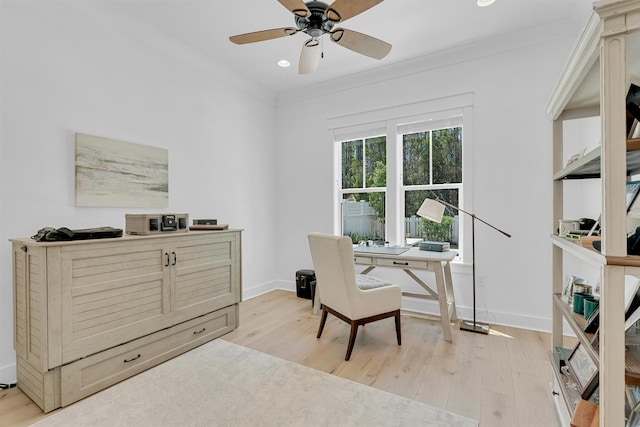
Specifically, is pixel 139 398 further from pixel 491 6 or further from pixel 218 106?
pixel 491 6

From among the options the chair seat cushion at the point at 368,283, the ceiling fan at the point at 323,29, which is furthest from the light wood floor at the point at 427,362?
the ceiling fan at the point at 323,29

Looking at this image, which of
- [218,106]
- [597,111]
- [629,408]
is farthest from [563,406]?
[218,106]

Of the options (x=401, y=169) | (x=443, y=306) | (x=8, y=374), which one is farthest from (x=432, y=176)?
(x=8, y=374)

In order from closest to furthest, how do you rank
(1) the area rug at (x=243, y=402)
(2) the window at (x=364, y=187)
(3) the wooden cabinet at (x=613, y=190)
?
1. (3) the wooden cabinet at (x=613, y=190)
2. (1) the area rug at (x=243, y=402)
3. (2) the window at (x=364, y=187)

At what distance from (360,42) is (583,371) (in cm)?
242

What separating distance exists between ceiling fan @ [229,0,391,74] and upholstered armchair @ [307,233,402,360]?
1.49 metres

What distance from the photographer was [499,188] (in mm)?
3127

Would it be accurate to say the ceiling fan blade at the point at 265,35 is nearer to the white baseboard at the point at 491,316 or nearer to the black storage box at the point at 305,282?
the black storage box at the point at 305,282

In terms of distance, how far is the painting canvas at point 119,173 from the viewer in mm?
2445

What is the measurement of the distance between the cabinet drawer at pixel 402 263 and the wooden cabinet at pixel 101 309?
172 centimetres

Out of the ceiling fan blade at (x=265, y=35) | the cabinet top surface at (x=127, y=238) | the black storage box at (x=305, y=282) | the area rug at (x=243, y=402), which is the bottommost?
the area rug at (x=243, y=402)

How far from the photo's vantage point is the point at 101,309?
2.01 meters

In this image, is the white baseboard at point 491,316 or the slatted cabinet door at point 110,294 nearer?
the slatted cabinet door at point 110,294

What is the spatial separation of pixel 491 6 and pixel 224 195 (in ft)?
11.1
